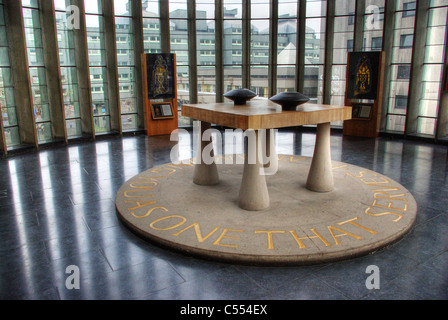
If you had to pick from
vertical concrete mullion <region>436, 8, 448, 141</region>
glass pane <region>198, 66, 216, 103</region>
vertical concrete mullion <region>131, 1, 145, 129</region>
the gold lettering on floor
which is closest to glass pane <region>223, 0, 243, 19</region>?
glass pane <region>198, 66, 216, 103</region>

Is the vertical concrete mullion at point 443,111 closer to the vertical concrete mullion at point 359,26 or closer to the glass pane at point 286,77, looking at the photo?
the vertical concrete mullion at point 359,26

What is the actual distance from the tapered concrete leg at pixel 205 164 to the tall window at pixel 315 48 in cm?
866

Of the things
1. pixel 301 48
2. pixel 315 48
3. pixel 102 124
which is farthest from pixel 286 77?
pixel 102 124

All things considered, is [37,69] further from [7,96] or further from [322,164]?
[322,164]

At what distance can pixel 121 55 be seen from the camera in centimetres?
1395

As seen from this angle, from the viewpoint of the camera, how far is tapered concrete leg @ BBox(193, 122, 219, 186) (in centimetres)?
743

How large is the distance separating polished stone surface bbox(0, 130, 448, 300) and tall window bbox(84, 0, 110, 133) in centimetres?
561

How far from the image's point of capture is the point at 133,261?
484cm

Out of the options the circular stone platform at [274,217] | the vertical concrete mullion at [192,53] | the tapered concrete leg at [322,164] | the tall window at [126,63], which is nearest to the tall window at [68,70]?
the tall window at [126,63]

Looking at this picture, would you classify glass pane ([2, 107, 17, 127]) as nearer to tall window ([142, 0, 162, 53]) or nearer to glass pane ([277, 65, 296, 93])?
tall window ([142, 0, 162, 53])

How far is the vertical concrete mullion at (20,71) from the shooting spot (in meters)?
10.9

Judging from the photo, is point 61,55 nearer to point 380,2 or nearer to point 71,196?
point 71,196

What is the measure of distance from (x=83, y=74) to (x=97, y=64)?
0.87 metres
